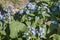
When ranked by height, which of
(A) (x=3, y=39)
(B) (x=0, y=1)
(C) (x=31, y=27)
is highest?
(B) (x=0, y=1)

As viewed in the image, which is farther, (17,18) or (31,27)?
(17,18)

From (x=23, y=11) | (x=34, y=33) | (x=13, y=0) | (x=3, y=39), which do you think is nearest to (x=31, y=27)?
(x=34, y=33)

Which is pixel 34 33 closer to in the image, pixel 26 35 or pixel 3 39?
pixel 26 35

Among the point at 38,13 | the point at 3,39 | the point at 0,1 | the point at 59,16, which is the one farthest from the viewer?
the point at 0,1

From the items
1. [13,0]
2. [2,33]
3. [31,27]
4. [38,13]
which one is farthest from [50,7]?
[13,0]

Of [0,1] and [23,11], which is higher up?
[0,1]

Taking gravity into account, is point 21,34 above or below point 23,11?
below

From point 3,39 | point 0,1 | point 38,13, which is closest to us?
point 38,13

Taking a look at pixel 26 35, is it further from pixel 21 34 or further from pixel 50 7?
pixel 50 7

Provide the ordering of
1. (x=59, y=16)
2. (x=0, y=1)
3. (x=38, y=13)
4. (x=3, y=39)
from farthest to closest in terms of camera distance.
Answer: (x=0, y=1)
(x=3, y=39)
(x=38, y=13)
(x=59, y=16)
